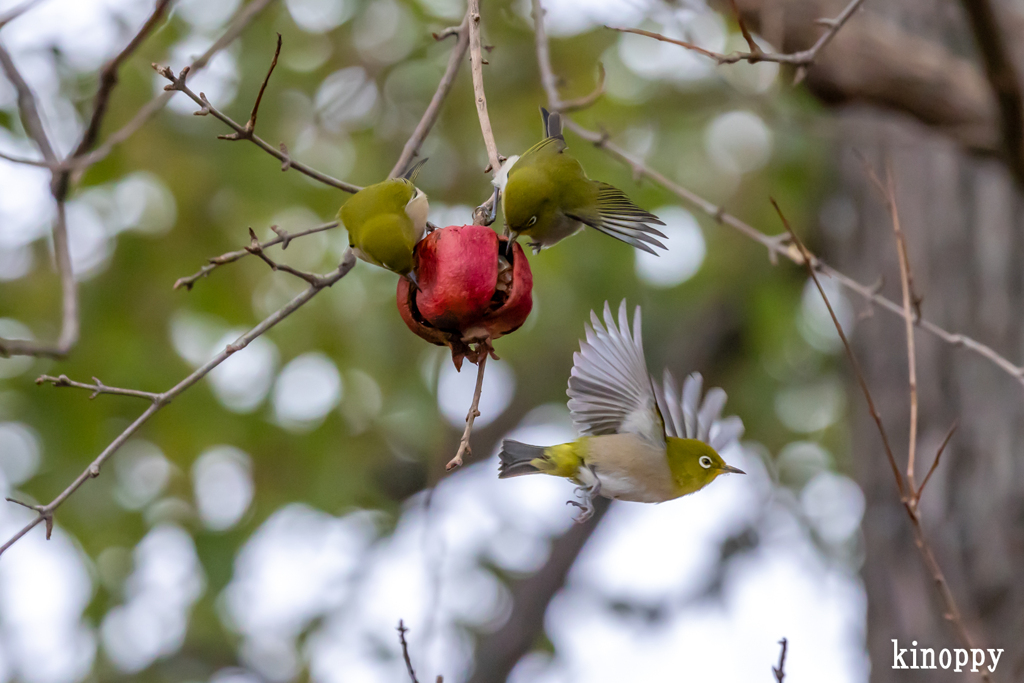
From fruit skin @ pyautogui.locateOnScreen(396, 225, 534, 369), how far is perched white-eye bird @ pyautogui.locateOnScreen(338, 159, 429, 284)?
0.04 m

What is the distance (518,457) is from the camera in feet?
8.69

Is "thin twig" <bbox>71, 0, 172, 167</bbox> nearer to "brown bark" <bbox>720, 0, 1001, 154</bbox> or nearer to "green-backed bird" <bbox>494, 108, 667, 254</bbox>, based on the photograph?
"green-backed bird" <bbox>494, 108, 667, 254</bbox>

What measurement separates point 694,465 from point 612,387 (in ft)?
1.20

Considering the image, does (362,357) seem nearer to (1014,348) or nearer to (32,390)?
(32,390)

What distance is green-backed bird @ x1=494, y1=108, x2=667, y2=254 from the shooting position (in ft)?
7.72

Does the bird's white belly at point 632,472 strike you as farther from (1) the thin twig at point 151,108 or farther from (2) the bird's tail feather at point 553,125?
(1) the thin twig at point 151,108

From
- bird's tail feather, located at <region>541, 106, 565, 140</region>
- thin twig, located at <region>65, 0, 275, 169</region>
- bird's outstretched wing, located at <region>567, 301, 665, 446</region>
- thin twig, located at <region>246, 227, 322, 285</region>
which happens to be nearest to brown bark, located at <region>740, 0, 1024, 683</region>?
bird's tail feather, located at <region>541, 106, 565, 140</region>

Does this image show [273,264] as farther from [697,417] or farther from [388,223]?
[697,417]

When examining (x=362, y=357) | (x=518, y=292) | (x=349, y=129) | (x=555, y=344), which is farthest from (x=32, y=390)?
(x=518, y=292)

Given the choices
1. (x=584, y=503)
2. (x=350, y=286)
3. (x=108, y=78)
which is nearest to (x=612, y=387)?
(x=584, y=503)

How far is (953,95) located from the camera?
4.00 meters

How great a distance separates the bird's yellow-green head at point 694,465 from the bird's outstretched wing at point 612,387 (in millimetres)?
94

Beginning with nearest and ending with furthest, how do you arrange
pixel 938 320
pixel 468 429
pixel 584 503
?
pixel 468 429 < pixel 584 503 < pixel 938 320

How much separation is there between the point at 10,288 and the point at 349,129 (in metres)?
1.93
